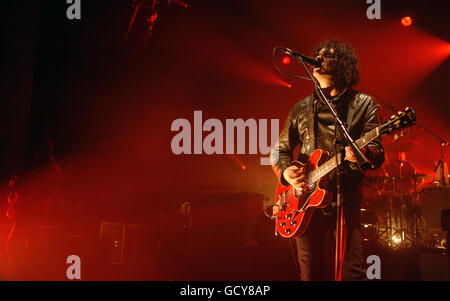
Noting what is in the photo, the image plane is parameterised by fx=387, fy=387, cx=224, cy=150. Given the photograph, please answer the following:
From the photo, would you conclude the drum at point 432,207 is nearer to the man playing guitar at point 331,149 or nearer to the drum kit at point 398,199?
the drum kit at point 398,199

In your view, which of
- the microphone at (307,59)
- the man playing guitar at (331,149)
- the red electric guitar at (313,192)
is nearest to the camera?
the red electric guitar at (313,192)

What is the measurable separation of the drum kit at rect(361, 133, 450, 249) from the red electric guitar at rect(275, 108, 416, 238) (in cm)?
344

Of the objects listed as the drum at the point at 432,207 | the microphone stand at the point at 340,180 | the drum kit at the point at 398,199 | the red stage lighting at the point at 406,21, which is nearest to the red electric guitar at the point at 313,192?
the microphone stand at the point at 340,180

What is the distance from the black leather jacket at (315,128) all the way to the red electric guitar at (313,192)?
89 millimetres

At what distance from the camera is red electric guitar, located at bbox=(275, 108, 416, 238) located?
2.22m

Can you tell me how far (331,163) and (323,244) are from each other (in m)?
0.52

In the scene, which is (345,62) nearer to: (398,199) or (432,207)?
(398,199)

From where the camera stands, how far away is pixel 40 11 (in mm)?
6676

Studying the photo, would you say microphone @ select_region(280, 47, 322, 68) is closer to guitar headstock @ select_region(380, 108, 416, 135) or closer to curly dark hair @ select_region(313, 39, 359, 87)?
curly dark hair @ select_region(313, 39, 359, 87)

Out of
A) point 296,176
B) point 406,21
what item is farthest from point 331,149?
point 406,21

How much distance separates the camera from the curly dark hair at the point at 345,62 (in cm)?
279

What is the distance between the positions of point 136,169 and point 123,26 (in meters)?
2.69
